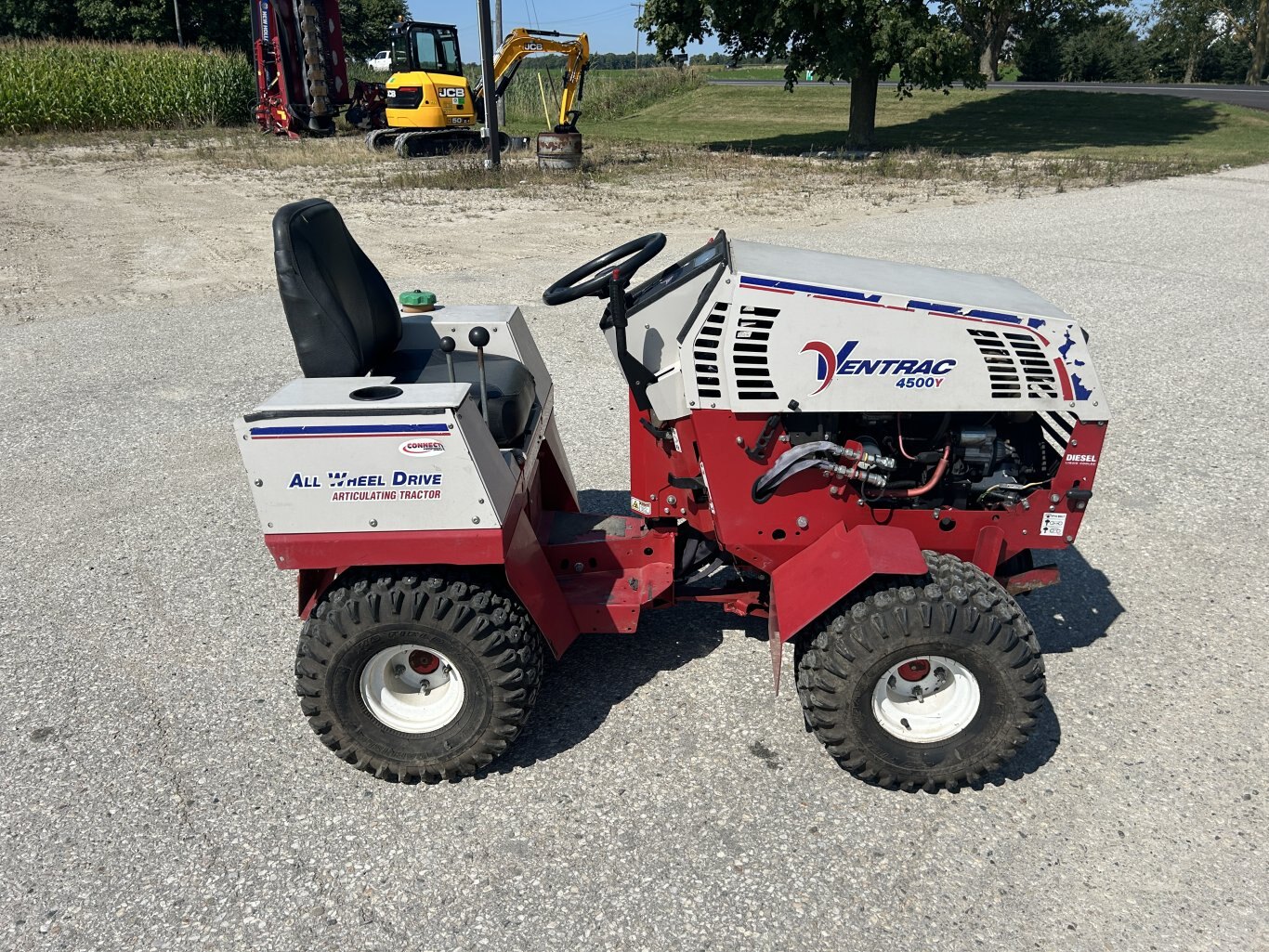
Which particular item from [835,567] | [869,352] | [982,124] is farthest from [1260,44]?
[835,567]

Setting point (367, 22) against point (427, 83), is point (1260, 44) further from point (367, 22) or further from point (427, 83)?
point (367, 22)

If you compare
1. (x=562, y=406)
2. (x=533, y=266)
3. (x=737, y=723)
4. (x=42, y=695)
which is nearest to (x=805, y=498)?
(x=737, y=723)

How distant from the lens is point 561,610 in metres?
3.02

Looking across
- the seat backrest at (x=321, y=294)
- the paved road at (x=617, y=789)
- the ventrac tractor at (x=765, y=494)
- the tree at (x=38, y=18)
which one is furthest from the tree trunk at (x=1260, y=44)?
the tree at (x=38, y=18)

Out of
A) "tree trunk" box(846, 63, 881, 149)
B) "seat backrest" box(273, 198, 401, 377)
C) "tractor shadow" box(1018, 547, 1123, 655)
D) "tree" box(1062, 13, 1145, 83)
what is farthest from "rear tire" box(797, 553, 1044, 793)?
"tree" box(1062, 13, 1145, 83)

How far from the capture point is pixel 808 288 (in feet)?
8.77

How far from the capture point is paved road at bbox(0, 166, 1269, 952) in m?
2.37

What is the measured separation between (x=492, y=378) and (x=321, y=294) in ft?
2.23

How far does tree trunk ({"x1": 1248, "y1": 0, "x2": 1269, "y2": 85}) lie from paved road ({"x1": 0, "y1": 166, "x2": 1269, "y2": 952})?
157ft

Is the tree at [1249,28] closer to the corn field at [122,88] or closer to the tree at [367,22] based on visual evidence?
the corn field at [122,88]

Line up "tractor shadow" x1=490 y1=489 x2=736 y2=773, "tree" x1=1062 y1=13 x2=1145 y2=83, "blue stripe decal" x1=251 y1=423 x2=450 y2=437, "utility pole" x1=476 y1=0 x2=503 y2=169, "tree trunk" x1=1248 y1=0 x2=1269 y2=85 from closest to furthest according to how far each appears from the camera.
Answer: "blue stripe decal" x1=251 y1=423 x2=450 y2=437
"tractor shadow" x1=490 y1=489 x2=736 y2=773
"utility pole" x1=476 y1=0 x2=503 y2=169
"tree trunk" x1=1248 y1=0 x2=1269 y2=85
"tree" x1=1062 y1=13 x2=1145 y2=83

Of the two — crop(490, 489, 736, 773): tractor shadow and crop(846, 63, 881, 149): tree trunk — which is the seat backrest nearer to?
crop(490, 489, 736, 773): tractor shadow

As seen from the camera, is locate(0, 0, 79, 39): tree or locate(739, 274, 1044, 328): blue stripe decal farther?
locate(0, 0, 79, 39): tree

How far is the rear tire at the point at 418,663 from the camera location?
270 centimetres
